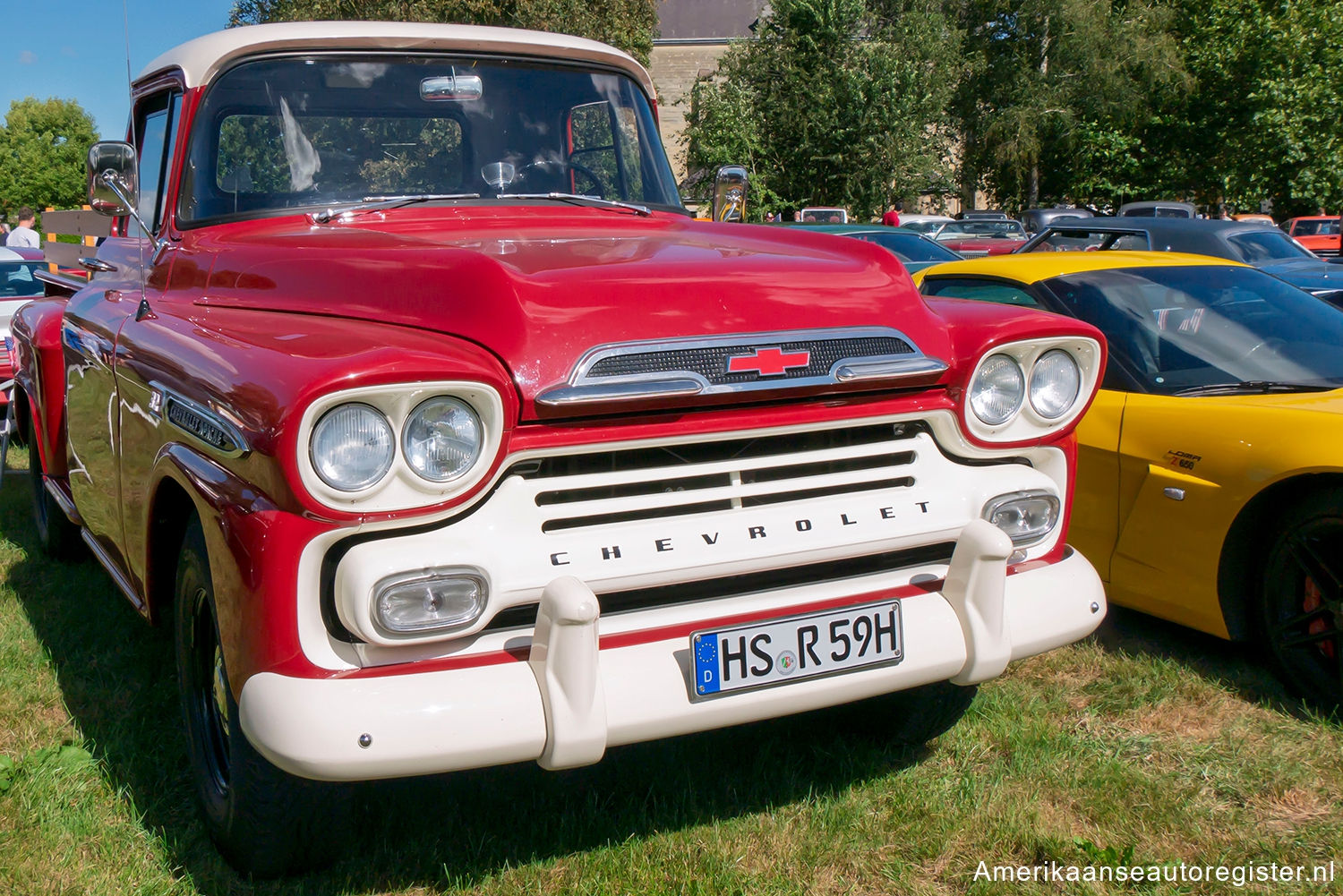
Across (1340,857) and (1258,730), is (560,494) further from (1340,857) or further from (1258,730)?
(1258,730)

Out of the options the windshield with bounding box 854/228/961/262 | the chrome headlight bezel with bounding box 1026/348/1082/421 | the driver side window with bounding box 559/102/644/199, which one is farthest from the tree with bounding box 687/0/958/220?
the chrome headlight bezel with bounding box 1026/348/1082/421

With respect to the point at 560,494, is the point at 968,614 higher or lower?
lower

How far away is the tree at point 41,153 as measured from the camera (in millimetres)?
69625

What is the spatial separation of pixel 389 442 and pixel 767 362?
834 millimetres

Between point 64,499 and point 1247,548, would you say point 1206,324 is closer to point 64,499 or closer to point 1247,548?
point 1247,548

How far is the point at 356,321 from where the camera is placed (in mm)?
2555

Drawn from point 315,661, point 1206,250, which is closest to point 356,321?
point 315,661

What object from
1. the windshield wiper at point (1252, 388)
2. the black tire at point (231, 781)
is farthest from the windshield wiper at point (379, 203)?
the windshield wiper at point (1252, 388)

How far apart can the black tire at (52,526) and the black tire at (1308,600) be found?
474cm

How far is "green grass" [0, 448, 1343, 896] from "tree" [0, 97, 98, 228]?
71.2m

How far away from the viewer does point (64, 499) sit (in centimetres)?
445

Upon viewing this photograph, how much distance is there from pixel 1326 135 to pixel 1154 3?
459 inches

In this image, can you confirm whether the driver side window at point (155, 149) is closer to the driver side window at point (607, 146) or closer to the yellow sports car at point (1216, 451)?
the driver side window at point (607, 146)

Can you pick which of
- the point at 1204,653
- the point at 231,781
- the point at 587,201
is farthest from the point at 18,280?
the point at 1204,653
